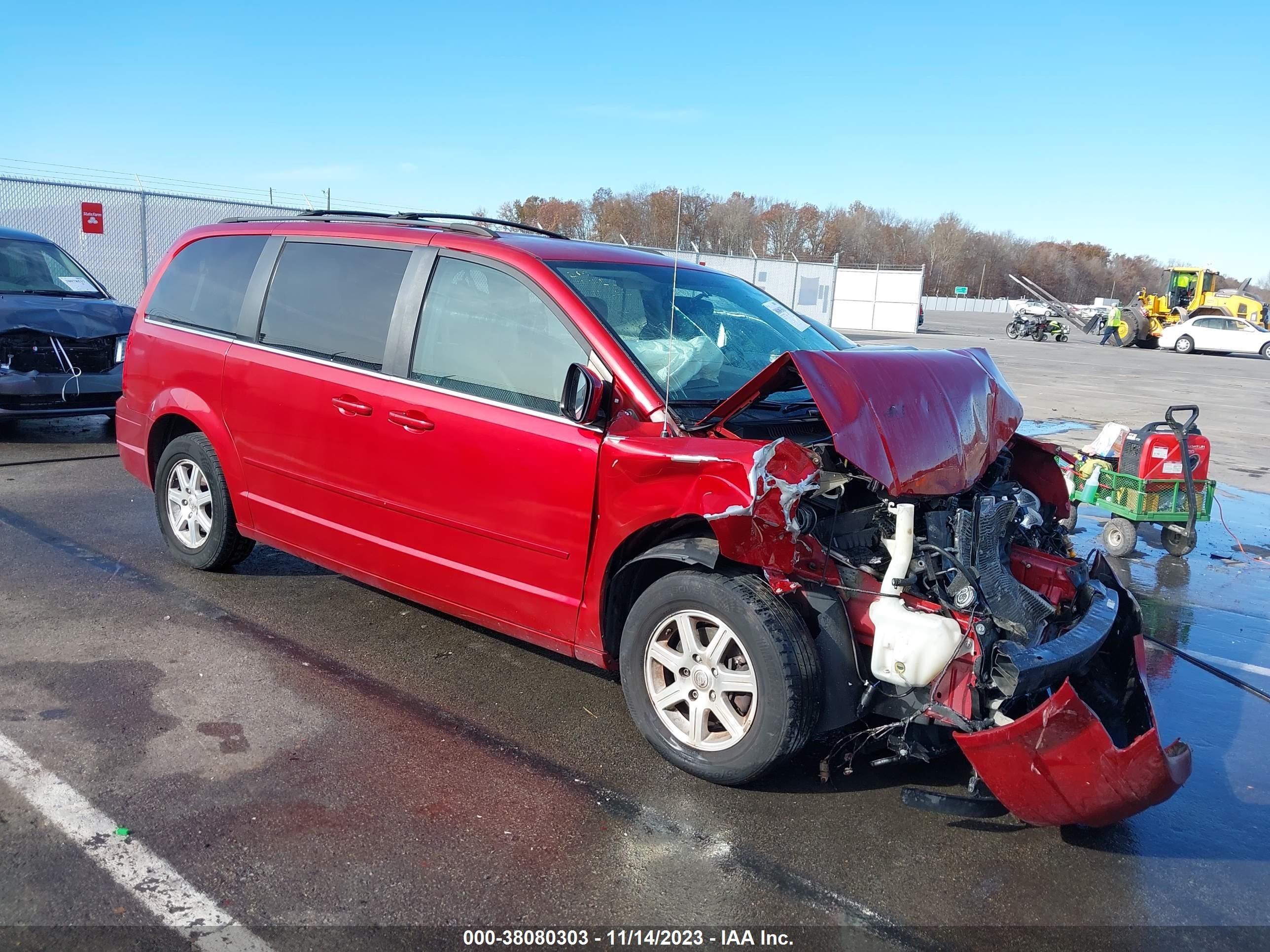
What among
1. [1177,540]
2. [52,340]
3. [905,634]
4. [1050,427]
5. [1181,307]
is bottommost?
[1177,540]

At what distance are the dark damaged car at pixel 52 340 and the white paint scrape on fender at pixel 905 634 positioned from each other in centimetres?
744

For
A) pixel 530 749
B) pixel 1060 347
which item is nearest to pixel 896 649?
pixel 530 749

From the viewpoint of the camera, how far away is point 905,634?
3.15 m

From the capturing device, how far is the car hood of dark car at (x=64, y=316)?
28.3 ft

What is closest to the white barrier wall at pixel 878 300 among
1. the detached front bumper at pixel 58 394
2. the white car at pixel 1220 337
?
the white car at pixel 1220 337

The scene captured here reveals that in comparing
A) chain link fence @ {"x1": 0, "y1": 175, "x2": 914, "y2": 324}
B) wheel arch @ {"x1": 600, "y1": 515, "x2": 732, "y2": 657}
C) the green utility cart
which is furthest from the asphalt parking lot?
chain link fence @ {"x1": 0, "y1": 175, "x2": 914, "y2": 324}

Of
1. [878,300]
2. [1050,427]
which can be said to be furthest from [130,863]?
[878,300]

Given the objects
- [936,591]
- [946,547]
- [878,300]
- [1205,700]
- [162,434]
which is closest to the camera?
[936,591]

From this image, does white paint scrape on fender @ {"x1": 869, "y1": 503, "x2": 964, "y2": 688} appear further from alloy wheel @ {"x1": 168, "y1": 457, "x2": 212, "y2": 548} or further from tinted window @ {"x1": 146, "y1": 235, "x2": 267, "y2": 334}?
alloy wheel @ {"x1": 168, "y1": 457, "x2": 212, "y2": 548}

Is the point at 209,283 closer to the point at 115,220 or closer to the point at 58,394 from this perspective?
the point at 58,394

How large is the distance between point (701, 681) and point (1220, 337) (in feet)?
126

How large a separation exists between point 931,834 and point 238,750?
2424mm

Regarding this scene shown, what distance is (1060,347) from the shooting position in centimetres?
3588

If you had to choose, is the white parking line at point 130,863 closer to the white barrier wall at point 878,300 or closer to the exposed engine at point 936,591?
the exposed engine at point 936,591
